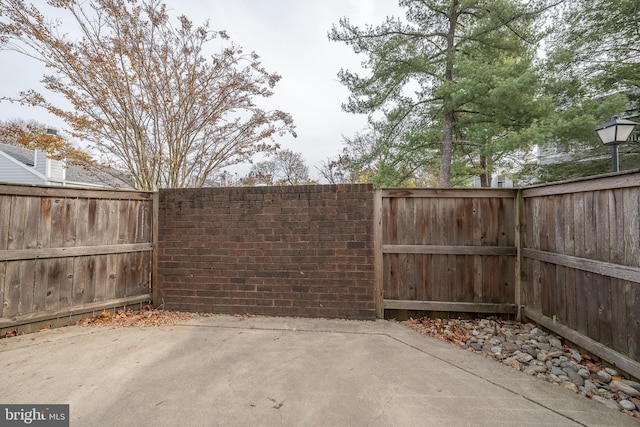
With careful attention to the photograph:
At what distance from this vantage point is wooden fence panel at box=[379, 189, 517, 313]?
11.8 ft

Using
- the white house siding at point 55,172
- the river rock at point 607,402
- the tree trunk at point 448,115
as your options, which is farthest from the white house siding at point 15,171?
the river rock at point 607,402

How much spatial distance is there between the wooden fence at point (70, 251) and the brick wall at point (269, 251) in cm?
32

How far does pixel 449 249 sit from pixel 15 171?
18.4m

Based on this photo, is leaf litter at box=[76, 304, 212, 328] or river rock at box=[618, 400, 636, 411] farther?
leaf litter at box=[76, 304, 212, 328]

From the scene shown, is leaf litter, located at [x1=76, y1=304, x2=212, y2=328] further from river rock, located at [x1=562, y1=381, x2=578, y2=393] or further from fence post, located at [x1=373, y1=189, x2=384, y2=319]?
river rock, located at [x1=562, y1=381, x2=578, y2=393]

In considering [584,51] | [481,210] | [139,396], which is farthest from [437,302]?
[584,51]

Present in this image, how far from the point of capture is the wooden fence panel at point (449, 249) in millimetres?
3598

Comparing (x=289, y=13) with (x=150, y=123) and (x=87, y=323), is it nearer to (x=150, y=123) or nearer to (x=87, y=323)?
(x=150, y=123)

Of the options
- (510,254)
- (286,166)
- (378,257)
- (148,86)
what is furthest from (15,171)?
(510,254)

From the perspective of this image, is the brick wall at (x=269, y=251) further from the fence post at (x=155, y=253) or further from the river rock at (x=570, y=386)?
the river rock at (x=570, y=386)

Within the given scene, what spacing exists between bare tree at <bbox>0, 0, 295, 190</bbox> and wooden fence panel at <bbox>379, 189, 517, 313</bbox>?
3831 millimetres

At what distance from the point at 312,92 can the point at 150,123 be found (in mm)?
4219

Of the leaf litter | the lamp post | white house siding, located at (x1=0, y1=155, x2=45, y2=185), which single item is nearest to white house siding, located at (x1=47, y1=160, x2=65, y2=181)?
white house siding, located at (x1=0, y1=155, x2=45, y2=185)

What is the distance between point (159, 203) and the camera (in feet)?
13.3
